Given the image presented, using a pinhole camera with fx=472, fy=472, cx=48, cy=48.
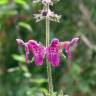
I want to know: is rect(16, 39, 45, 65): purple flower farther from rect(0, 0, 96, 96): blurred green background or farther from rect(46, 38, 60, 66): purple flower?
rect(0, 0, 96, 96): blurred green background

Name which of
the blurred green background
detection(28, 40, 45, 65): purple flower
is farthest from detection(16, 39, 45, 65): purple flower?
the blurred green background

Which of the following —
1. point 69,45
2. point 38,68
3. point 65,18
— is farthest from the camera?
point 65,18

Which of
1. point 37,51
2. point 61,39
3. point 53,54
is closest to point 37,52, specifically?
point 37,51

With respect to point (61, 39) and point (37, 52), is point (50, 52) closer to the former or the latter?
point (37, 52)

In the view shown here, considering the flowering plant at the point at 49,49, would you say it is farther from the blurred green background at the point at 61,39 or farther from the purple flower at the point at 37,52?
the blurred green background at the point at 61,39

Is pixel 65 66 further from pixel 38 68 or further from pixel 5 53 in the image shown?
pixel 5 53

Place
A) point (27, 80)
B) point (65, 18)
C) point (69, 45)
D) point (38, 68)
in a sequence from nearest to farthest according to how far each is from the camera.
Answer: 1. point (69, 45)
2. point (27, 80)
3. point (38, 68)
4. point (65, 18)

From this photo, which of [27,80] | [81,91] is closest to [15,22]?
[27,80]

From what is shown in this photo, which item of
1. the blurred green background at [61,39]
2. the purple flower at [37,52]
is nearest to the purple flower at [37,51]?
the purple flower at [37,52]

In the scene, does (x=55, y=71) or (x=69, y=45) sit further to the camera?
(x=55, y=71)
